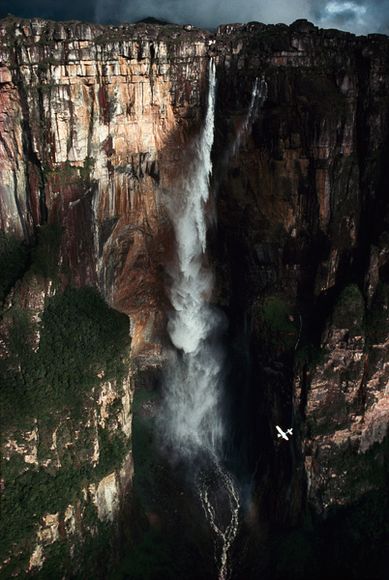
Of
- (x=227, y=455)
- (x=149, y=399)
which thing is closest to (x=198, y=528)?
(x=227, y=455)

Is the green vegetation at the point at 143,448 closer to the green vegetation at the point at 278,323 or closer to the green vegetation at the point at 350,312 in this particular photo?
the green vegetation at the point at 278,323

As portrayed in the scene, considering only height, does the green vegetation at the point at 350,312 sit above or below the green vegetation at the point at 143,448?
above

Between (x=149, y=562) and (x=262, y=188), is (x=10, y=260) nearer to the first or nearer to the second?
(x=262, y=188)

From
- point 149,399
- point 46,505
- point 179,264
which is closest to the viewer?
point 46,505

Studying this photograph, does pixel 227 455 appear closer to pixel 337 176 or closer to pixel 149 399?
pixel 149 399

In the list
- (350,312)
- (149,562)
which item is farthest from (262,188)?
(149,562)

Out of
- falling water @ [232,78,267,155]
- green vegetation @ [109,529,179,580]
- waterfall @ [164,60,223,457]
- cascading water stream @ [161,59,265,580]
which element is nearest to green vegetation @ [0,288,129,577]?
green vegetation @ [109,529,179,580]

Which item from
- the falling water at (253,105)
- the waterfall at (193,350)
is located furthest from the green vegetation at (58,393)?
the falling water at (253,105)
